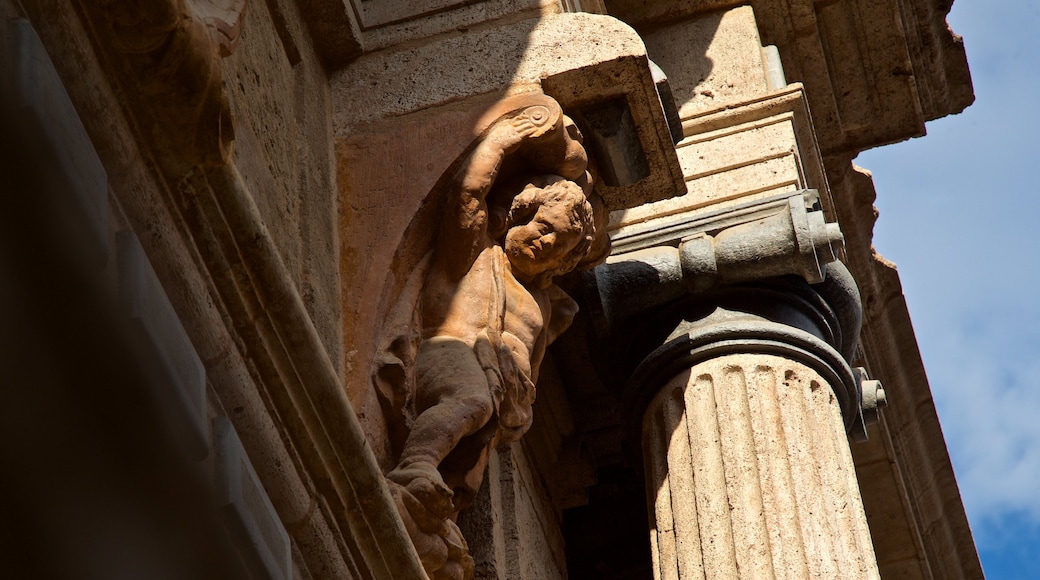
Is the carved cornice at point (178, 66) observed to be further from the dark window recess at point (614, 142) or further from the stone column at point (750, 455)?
the stone column at point (750, 455)

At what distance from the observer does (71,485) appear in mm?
2121

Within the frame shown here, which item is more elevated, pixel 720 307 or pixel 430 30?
pixel 430 30

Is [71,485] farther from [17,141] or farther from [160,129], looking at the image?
[160,129]

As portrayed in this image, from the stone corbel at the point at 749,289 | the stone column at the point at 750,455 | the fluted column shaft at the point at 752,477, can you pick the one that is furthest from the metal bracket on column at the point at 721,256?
the fluted column shaft at the point at 752,477

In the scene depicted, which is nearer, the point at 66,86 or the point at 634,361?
the point at 66,86

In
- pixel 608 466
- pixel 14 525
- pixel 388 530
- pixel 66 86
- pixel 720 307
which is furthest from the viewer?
pixel 608 466

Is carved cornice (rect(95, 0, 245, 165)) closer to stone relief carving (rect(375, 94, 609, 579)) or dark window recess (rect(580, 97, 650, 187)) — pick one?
stone relief carving (rect(375, 94, 609, 579))

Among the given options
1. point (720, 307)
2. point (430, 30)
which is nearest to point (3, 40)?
point (430, 30)

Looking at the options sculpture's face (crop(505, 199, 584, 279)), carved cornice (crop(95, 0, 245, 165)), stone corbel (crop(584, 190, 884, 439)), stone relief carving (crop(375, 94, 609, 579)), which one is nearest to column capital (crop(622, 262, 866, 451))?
stone corbel (crop(584, 190, 884, 439))

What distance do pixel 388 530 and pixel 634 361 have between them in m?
2.81

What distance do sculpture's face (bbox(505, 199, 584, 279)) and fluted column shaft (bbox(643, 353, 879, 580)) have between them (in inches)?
38.6

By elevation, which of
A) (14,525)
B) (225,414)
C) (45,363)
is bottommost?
(14,525)

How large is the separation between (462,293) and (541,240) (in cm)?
34

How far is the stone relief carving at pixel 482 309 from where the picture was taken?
167 inches
